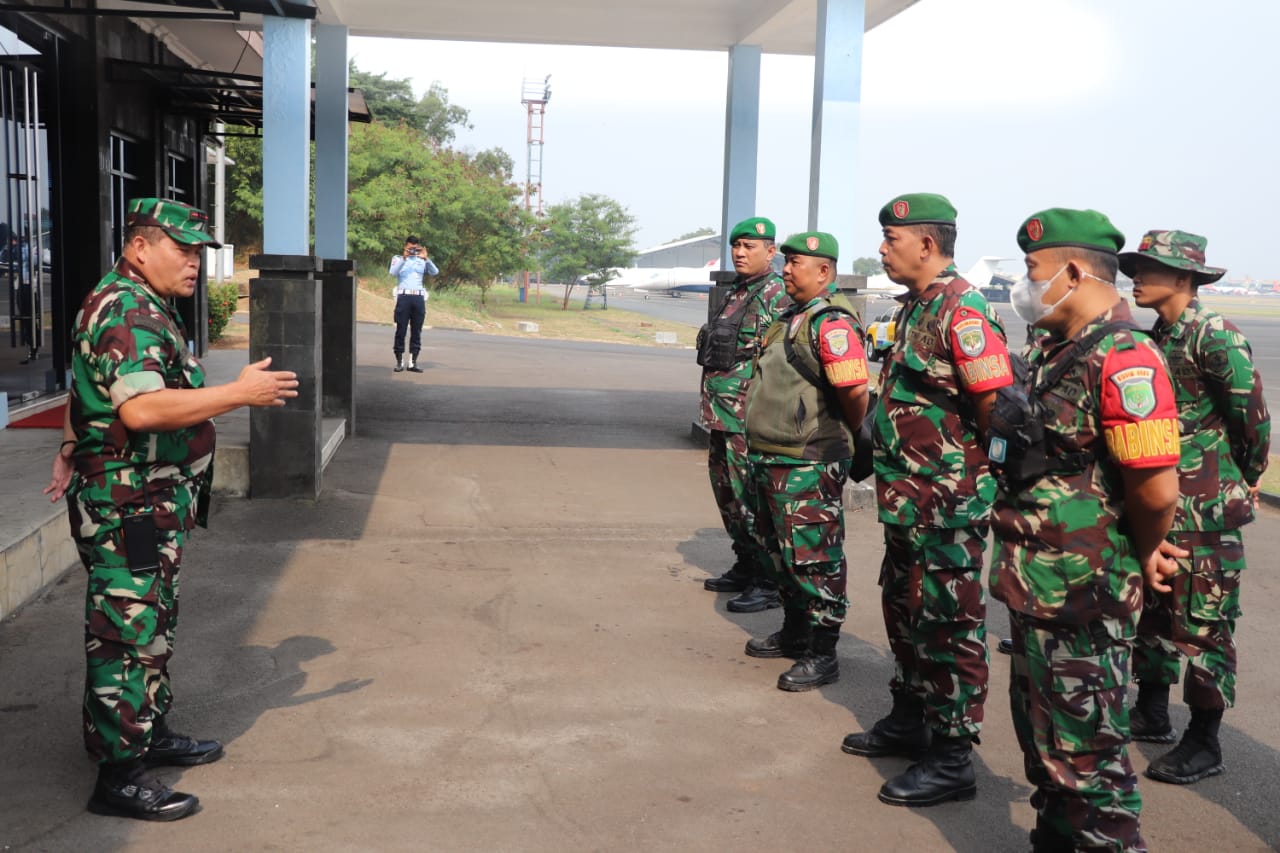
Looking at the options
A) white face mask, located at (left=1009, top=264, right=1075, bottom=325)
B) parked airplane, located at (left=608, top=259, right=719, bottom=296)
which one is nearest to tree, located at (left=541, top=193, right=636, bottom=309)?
parked airplane, located at (left=608, top=259, right=719, bottom=296)

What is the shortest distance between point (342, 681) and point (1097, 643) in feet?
9.92

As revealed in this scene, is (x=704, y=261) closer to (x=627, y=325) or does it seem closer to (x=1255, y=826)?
(x=627, y=325)

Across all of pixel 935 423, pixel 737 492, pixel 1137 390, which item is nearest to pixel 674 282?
pixel 737 492

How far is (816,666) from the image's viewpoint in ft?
16.7

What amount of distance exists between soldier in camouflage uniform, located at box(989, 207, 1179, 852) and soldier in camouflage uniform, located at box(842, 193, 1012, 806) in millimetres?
712

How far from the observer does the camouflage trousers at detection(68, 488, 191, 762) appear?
144 inches

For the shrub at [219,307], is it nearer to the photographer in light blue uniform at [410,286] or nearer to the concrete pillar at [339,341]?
the photographer in light blue uniform at [410,286]

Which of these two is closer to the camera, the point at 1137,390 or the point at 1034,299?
the point at 1137,390

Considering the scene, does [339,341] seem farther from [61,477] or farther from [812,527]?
[61,477]

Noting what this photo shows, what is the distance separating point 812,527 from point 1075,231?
6.92 ft

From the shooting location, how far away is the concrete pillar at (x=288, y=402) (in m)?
8.38

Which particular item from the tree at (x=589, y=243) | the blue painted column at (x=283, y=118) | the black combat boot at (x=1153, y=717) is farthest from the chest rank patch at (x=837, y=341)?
the tree at (x=589, y=243)

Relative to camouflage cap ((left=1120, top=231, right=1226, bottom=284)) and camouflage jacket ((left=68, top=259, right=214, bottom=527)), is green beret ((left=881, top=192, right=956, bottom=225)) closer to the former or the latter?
camouflage cap ((left=1120, top=231, right=1226, bottom=284))

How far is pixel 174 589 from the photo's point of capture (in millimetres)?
3848
